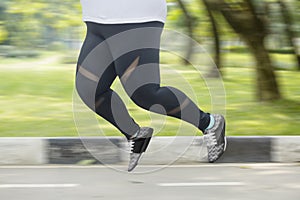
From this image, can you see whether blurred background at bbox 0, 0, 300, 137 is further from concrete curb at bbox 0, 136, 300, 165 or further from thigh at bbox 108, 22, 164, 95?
thigh at bbox 108, 22, 164, 95

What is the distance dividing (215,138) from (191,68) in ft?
15.0

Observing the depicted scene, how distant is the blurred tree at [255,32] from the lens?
22.7 ft

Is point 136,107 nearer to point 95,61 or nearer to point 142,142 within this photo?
point 142,142

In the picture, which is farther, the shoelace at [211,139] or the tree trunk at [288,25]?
the tree trunk at [288,25]

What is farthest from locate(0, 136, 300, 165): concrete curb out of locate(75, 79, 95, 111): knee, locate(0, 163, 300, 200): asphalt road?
locate(75, 79, 95, 111): knee

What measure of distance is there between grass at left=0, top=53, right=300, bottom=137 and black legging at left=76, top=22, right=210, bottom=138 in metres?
0.72

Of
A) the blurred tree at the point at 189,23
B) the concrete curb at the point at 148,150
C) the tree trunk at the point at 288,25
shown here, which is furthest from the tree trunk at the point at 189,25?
the concrete curb at the point at 148,150

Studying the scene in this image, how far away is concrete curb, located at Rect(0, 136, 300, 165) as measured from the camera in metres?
4.95

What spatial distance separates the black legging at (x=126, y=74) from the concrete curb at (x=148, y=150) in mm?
1039

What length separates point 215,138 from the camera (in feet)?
13.0

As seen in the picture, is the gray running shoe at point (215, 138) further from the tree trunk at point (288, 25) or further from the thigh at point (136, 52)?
the tree trunk at point (288, 25)

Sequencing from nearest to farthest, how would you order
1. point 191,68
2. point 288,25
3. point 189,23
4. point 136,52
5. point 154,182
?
point 136,52, point 154,182, point 191,68, point 288,25, point 189,23

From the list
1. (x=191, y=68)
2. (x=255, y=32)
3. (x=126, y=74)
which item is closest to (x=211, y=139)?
(x=126, y=74)

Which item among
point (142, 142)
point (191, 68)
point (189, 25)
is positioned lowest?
point (189, 25)
